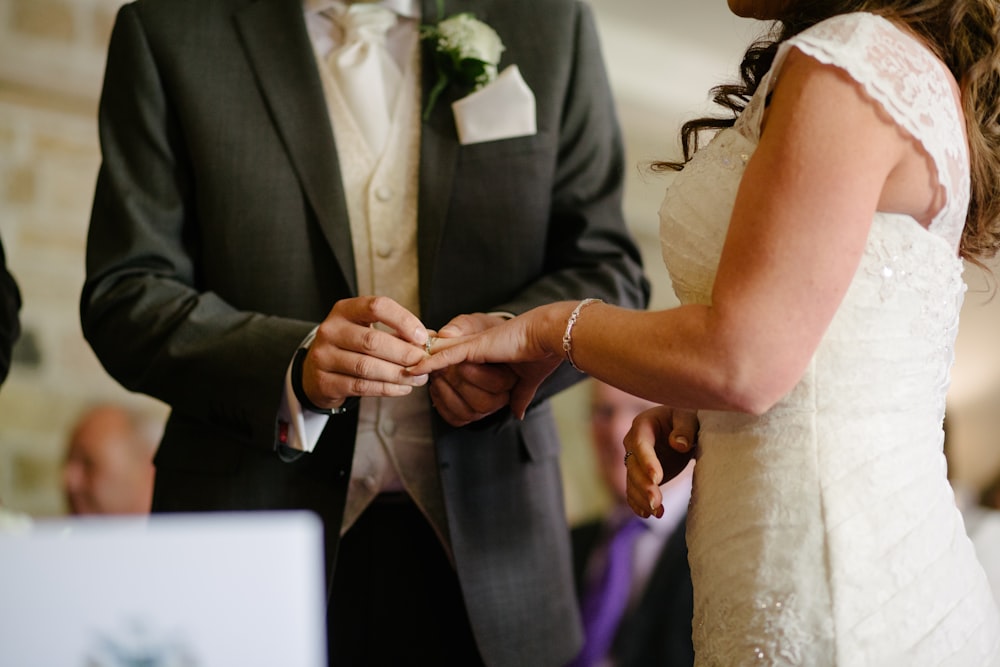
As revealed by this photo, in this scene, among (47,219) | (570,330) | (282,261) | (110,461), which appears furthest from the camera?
(110,461)

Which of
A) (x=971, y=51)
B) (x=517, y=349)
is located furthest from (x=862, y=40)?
(x=517, y=349)

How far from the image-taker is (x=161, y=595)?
2.18ft

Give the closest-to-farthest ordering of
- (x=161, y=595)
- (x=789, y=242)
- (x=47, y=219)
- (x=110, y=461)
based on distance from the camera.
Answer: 1. (x=161, y=595)
2. (x=789, y=242)
3. (x=47, y=219)
4. (x=110, y=461)

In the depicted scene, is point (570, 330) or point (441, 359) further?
point (441, 359)

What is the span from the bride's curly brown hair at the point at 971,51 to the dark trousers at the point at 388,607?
0.93 metres

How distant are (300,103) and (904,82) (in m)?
1.00

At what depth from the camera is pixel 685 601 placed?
346 centimetres

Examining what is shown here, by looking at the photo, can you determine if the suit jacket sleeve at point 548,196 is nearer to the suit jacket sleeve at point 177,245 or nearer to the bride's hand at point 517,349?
the bride's hand at point 517,349

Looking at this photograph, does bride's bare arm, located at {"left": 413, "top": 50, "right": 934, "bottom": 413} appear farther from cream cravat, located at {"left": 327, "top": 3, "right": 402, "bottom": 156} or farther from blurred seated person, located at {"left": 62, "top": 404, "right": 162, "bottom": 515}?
blurred seated person, located at {"left": 62, "top": 404, "right": 162, "bottom": 515}

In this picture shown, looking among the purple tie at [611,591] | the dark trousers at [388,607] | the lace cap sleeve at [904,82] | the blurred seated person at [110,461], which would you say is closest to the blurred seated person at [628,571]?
the purple tie at [611,591]

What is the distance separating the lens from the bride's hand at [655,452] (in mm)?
1289

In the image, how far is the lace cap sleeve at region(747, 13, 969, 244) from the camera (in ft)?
3.51

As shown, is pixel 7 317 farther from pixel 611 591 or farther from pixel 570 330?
pixel 611 591

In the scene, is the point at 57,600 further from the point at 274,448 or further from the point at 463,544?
the point at 463,544
